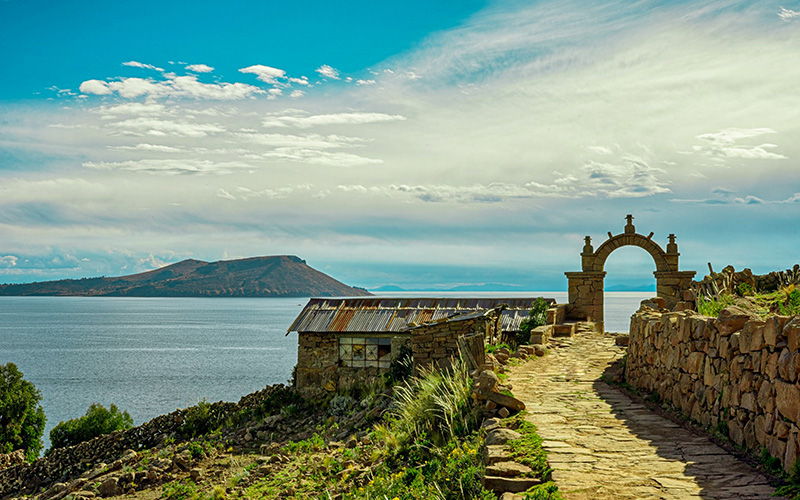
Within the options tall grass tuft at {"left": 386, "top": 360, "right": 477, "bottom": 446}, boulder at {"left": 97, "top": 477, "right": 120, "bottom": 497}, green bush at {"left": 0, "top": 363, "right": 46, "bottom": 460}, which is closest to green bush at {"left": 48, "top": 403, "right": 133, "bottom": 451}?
green bush at {"left": 0, "top": 363, "right": 46, "bottom": 460}

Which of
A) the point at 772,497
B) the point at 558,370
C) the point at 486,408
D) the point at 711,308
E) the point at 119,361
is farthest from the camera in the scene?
the point at 119,361

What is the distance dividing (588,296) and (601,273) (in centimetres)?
94

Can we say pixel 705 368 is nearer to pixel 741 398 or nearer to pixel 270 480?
pixel 741 398

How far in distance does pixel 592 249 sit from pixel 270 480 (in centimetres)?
1604

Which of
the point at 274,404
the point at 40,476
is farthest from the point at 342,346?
the point at 40,476

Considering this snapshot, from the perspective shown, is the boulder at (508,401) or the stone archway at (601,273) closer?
the boulder at (508,401)

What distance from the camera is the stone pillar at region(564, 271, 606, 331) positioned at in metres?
22.9

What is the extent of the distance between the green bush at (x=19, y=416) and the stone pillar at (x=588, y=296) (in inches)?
1133

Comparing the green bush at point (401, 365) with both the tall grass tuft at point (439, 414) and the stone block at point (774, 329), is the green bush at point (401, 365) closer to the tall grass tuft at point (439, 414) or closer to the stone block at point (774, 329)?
the tall grass tuft at point (439, 414)

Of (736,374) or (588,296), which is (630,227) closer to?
(588,296)

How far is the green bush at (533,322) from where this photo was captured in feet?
64.7

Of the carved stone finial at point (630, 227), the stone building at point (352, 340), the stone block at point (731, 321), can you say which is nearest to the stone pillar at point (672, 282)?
the carved stone finial at point (630, 227)

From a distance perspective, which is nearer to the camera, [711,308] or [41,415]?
[711,308]

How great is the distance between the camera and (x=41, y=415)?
35.6 meters
